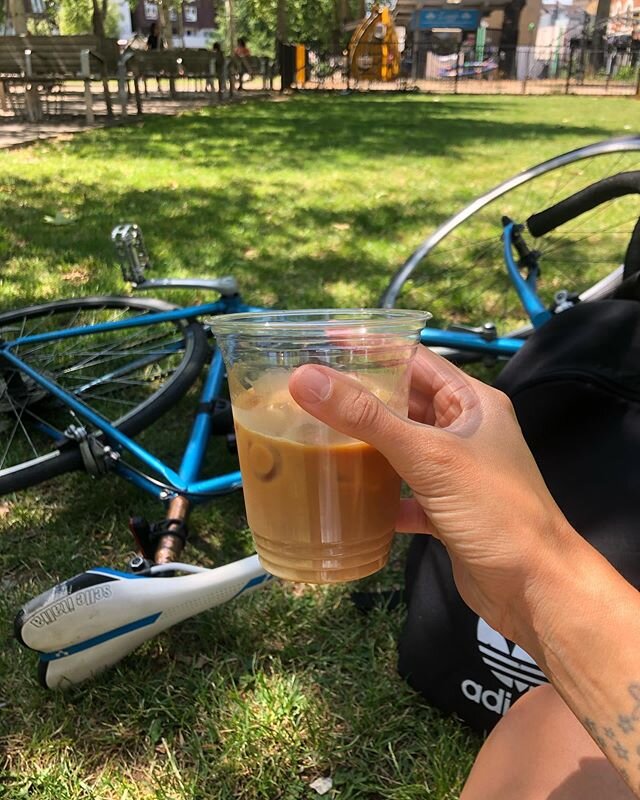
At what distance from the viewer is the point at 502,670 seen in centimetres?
162

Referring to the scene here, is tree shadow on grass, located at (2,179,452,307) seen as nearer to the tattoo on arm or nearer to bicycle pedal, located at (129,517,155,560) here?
bicycle pedal, located at (129,517,155,560)

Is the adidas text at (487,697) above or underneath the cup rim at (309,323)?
underneath

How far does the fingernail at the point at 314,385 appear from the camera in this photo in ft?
3.02

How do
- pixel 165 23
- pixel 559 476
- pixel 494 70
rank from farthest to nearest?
pixel 165 23 < pixel 494 70 < pixel 559 476

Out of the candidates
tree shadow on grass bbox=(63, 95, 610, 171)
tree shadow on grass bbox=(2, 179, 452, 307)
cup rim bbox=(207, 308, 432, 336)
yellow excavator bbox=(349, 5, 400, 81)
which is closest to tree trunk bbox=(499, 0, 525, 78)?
yellow excavator bbox=(349, 5, 400, 81)

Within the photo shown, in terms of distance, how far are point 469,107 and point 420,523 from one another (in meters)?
18.9

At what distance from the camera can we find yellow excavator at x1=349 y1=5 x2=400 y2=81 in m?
27.5

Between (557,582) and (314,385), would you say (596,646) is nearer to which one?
(557,582)

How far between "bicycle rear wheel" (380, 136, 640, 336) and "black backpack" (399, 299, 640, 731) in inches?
69.8

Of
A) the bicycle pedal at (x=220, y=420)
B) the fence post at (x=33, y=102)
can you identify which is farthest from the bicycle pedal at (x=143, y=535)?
the fence post at (x=33, y=102)

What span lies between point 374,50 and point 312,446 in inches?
1187

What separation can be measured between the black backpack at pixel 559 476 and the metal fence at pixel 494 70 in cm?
2534

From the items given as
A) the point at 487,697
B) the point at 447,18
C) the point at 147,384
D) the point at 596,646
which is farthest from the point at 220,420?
the point at 447,18

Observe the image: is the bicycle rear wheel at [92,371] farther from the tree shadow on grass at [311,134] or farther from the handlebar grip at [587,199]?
the tree shadow on grass at [311,134]
